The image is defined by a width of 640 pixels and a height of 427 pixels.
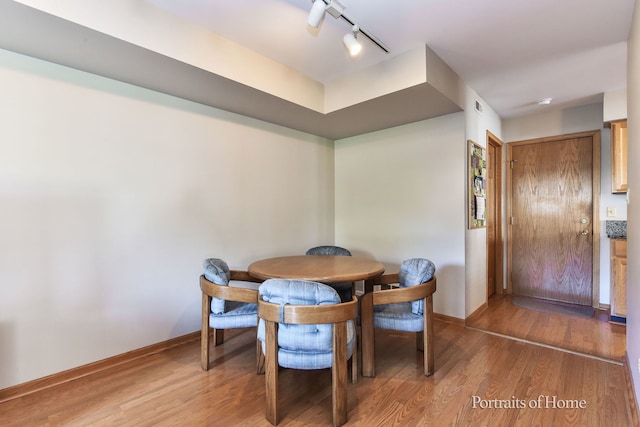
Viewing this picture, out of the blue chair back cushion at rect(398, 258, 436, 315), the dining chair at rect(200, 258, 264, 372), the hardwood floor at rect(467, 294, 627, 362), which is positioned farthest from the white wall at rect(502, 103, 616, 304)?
the dining chair at rect(200, 258, 264, 372)

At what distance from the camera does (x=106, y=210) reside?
228 cm

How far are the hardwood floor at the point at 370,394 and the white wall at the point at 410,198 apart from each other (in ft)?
3.31

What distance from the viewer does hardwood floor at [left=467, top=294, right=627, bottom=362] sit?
8.34 ft

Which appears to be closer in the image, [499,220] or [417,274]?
[417,274]

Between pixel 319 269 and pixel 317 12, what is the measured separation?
166 cm

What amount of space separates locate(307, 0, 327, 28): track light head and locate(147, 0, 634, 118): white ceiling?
0.22m

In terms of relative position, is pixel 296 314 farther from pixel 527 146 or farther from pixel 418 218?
pixel 527 146

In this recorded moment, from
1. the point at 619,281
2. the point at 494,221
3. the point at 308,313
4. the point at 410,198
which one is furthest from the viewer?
the point at 494,221

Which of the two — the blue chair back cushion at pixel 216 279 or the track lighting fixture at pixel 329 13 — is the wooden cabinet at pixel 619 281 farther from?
the blue chair back cushion at pixel 216 279

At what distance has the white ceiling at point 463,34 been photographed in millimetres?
1928

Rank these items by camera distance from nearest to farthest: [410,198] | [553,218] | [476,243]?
[476,243] → [410,198] → [553,218]

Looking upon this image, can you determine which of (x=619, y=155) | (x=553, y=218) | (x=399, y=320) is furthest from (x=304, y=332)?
(x=553, y=218)

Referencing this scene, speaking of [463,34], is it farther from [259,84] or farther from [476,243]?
[476,243]

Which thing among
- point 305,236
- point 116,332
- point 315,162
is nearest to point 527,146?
point 315,162
